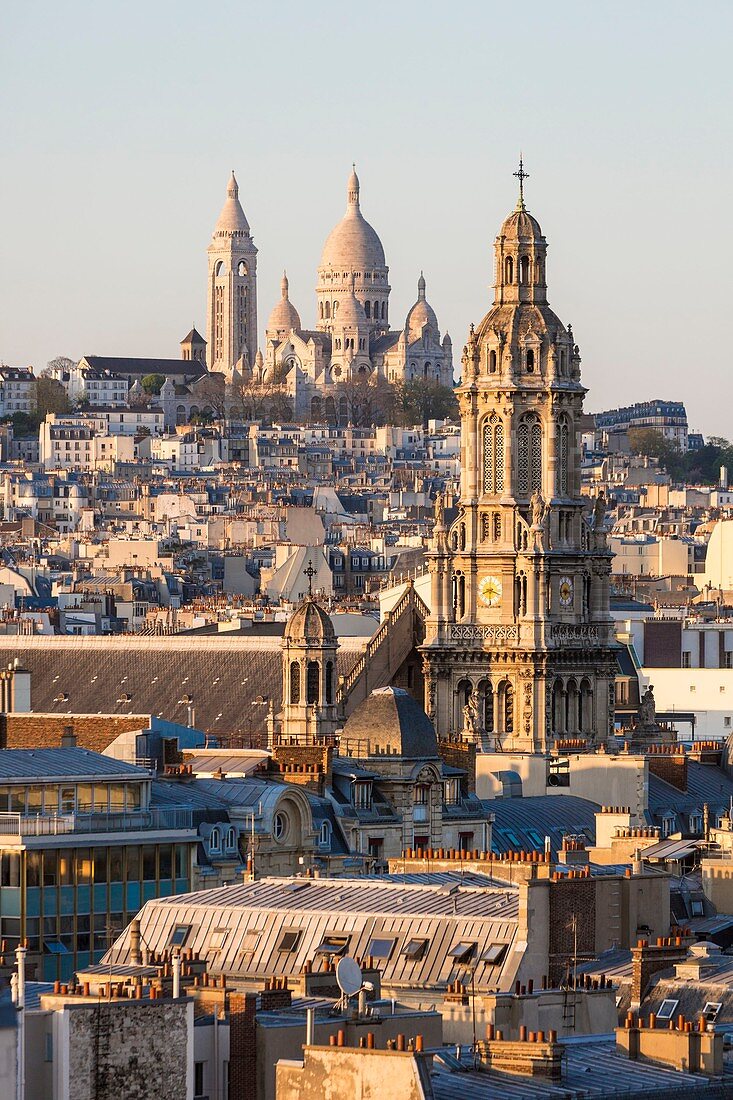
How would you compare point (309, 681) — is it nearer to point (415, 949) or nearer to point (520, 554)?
point (520, 554)

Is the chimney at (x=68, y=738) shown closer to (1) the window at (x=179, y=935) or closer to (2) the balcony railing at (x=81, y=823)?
(2) the balcony railing at (x=81, y=823)

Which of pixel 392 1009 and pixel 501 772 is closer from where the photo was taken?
pixel 392 1009

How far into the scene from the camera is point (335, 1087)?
34.1 m

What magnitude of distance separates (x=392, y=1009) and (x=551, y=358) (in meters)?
59.3

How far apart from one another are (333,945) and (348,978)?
7.42 meters

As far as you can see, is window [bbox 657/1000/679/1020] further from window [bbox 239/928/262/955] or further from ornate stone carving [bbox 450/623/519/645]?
ornate stone carving [bbox 450/623/519/645]

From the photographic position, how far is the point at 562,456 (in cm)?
9731

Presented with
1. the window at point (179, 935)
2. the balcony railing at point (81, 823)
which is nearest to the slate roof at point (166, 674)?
the balcony railing at point (81, 823)

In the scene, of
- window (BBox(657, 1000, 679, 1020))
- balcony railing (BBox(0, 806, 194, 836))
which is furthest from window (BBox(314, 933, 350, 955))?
balcony railing (BBox(0, 806, 194, 836))

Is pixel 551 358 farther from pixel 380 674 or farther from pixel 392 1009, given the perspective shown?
pixel 392 1009

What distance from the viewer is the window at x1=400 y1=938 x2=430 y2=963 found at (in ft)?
145

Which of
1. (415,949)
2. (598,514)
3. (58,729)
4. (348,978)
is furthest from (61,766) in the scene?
A: (598,514)

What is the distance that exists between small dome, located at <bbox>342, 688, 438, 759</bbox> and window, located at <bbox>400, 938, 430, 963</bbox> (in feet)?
94.0

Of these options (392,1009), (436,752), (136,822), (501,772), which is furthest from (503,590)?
(392,1009)
